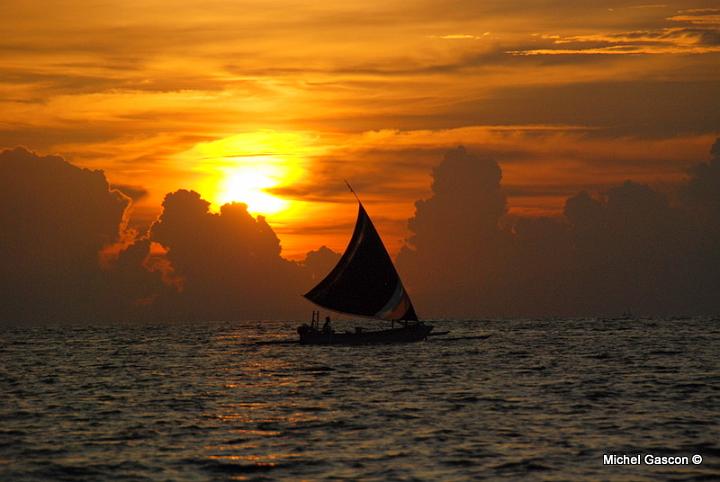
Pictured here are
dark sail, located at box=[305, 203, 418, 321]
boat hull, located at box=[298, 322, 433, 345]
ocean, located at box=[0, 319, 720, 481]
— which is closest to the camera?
ocean, located at box=[0, 319, 720, 481]

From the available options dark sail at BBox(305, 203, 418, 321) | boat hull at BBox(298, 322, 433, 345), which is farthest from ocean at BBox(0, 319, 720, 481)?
boat hull at BBox(298, 322, 433, 345)

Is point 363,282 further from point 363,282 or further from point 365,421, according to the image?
point 365,421

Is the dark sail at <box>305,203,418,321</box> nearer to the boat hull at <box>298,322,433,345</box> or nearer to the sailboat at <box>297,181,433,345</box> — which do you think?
the sailboat at <box>297,181,433,345</box>

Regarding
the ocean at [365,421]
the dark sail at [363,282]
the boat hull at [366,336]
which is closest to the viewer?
the ocean at [365,421]

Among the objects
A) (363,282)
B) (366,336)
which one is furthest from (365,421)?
(366,336)

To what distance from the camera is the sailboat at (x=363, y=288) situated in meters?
85.9

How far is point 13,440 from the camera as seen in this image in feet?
127

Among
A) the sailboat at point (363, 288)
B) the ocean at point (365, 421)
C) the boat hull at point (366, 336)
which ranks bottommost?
the ocean at point (365, 421)

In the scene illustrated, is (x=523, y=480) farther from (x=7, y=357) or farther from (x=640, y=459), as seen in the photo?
(x=7, y=357)

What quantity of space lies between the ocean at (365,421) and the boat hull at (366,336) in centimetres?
1201

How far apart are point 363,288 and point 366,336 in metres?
4.72

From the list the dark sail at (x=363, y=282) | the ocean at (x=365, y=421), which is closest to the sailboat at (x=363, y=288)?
the dark sail at (x=363, y=282)

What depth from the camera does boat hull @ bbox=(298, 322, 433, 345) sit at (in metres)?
88.9

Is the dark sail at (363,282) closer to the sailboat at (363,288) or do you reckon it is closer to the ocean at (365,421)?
the sailboat at (363,288)
